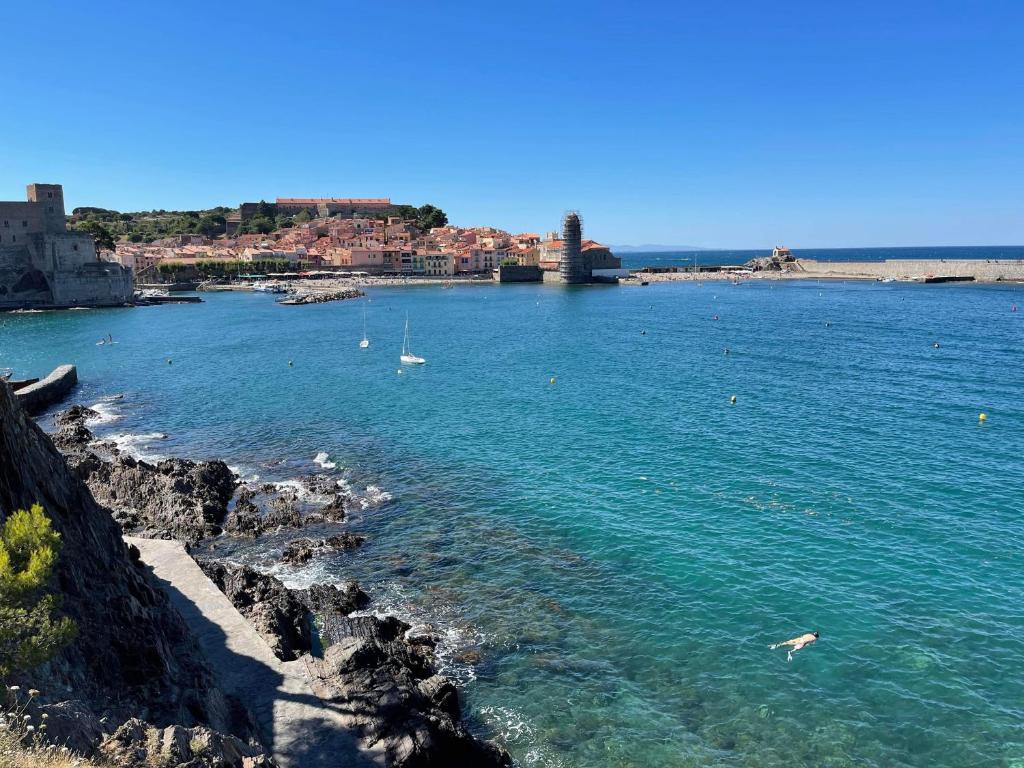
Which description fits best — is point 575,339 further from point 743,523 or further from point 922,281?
point 922,281

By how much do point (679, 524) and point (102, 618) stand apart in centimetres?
1526

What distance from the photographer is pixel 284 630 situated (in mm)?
13648

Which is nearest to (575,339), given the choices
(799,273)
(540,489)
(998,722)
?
(540,489)

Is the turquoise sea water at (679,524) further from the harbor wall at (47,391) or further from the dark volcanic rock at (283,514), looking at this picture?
the dark volcanic rock at (283,514)

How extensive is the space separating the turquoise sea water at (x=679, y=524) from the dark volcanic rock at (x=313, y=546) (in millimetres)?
642

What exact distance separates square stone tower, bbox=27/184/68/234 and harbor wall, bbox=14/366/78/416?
192 feet

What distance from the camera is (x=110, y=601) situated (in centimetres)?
1030

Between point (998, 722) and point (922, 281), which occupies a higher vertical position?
point (922, 281)

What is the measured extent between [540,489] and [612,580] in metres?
6.57

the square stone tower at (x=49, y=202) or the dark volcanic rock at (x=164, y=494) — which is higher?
the square stone tower at (x=49, y=202)

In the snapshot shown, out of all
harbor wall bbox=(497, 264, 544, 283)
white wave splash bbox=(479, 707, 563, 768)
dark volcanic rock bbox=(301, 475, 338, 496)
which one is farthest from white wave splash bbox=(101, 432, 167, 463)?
harbor wall bbox=(497, 264, 544, 283)

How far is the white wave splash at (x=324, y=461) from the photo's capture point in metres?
26.5

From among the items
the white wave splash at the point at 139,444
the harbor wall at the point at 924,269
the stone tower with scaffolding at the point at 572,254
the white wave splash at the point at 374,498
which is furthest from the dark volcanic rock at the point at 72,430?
the harbor wall at the point at 924,269

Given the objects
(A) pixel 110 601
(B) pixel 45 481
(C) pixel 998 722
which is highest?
(B) pixel 45 481
